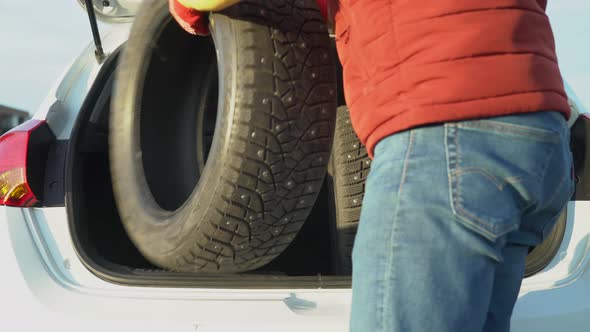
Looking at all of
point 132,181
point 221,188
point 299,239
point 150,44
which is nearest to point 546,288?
point 221,188

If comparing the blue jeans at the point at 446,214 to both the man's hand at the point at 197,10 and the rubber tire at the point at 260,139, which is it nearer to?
the man's hand at the point at 197,10

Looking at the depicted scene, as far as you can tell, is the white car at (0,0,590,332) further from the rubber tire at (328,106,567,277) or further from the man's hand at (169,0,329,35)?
the man's hand at (169,0,329,35)

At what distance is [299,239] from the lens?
2.06m

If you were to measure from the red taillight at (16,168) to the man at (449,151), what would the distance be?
102 centimetres

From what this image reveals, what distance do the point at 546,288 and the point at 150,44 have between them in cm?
132

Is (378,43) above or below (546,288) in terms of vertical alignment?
above

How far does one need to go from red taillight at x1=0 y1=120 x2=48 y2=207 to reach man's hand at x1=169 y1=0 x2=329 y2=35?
1.97 ft

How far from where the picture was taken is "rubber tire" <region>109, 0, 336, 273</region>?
1263mm

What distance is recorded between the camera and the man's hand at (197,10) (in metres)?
0.96

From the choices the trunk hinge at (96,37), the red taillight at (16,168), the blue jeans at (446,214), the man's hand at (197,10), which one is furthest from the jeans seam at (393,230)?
the trunk hinge at (96,37)

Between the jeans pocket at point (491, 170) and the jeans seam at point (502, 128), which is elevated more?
the jeans seam at point (502, 128)

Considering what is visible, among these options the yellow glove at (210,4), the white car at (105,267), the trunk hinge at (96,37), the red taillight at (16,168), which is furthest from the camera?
the trunk hinge at (96,37)

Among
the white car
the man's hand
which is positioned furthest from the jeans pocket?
the white car

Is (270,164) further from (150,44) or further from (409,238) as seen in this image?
(150,44)
